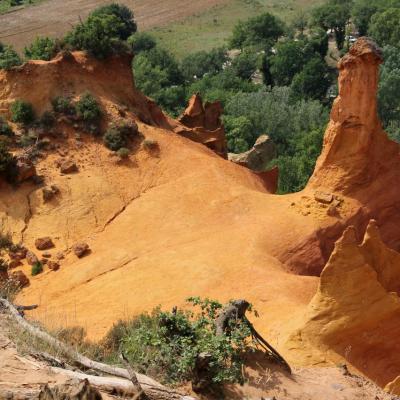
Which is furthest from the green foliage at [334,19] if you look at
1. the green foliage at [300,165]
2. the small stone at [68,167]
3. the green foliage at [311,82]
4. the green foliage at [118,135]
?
the small stone at [68,167]

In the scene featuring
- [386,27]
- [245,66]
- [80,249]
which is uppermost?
[80,249]

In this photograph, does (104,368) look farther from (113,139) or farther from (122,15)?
(122,15)

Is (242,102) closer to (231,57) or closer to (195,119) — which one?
(195,119)

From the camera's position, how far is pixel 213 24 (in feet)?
254

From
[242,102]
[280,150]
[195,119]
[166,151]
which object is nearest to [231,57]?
[242,102]

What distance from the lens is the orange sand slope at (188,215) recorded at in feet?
58.7

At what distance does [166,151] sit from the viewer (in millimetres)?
24297

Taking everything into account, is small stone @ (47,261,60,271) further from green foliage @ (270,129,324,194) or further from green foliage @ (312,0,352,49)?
green foliage @ (312,0,352,49)

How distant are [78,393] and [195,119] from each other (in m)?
22.4

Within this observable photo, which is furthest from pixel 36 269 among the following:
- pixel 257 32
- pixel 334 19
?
pixel 334 19

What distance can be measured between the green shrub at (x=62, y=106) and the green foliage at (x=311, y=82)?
28.8 metres

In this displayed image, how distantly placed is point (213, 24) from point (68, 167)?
57.5m

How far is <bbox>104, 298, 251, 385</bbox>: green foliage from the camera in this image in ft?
33.2

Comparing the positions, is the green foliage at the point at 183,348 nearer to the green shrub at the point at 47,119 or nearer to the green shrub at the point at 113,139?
the green shrub at the point at 113,139
